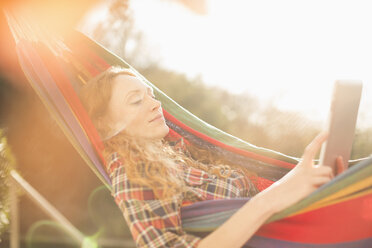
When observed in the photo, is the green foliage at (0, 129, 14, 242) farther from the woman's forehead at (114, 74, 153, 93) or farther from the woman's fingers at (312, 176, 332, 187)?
the woman's fingers at (312, 176, 332, 187)

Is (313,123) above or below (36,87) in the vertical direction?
above

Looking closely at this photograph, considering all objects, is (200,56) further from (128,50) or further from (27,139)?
(27,139)

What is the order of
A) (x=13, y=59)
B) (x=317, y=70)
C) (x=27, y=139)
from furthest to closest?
(x=317, y=70), (x=27, y=139), (x=13, y=59)

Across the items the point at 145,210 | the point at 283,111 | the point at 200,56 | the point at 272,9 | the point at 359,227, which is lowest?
the point at 145,210

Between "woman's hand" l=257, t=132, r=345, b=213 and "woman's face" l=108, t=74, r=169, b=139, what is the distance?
53 cm

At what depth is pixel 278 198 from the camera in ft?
2.89

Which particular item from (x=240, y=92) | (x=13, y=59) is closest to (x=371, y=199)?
(x=13, y=59)

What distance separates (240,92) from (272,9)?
1.63 m

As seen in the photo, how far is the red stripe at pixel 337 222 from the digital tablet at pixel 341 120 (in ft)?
0.34

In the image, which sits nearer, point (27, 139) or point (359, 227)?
point (359, 227)

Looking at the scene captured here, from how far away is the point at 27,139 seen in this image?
2367 millimetres

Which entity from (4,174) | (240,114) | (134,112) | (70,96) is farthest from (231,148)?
(240,114)

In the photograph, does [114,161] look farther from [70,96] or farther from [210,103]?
[210,103]

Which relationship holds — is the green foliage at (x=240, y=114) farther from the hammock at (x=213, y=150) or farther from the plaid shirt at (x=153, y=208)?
the plaid shirt at (x=153, y=208)
